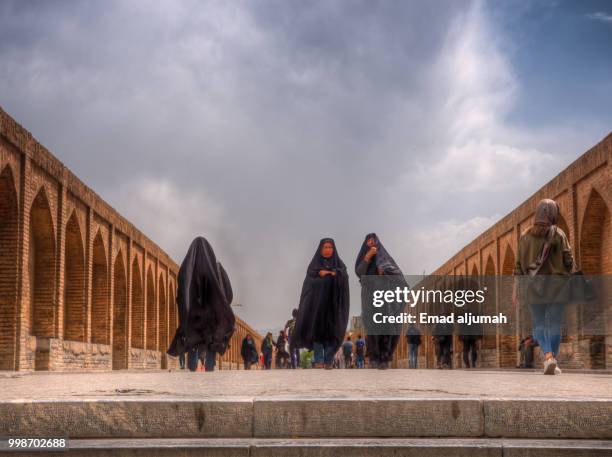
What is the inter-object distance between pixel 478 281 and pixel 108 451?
22.6m

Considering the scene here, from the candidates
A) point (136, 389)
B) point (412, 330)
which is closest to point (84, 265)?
point (412, 330)

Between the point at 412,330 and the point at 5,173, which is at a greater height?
the point at 5,173

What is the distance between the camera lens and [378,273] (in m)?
10.4

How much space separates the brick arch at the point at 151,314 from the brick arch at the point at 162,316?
1.23 metres

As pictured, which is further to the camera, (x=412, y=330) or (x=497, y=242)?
(x=497, y=242)

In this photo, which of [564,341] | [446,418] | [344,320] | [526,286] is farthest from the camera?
[564,341]

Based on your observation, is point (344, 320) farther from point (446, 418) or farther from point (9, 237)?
point (446, 418)

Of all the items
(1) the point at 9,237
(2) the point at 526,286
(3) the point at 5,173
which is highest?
(3) the point at 5,173

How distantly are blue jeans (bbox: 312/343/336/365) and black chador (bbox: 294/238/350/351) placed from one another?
55 mm

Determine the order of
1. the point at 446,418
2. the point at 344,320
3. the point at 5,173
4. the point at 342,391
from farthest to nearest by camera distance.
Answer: the point at 5,173 → the point at 344,320 → the point at 342,391 → the point at 446,418

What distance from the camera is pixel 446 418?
3.85 metres

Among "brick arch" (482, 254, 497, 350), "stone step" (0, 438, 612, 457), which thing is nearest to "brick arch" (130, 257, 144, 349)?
"brick arch" (482, 254, 497, 350)

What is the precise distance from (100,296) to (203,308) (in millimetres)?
10240

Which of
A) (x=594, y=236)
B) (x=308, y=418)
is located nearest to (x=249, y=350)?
(x=594, y=236)
